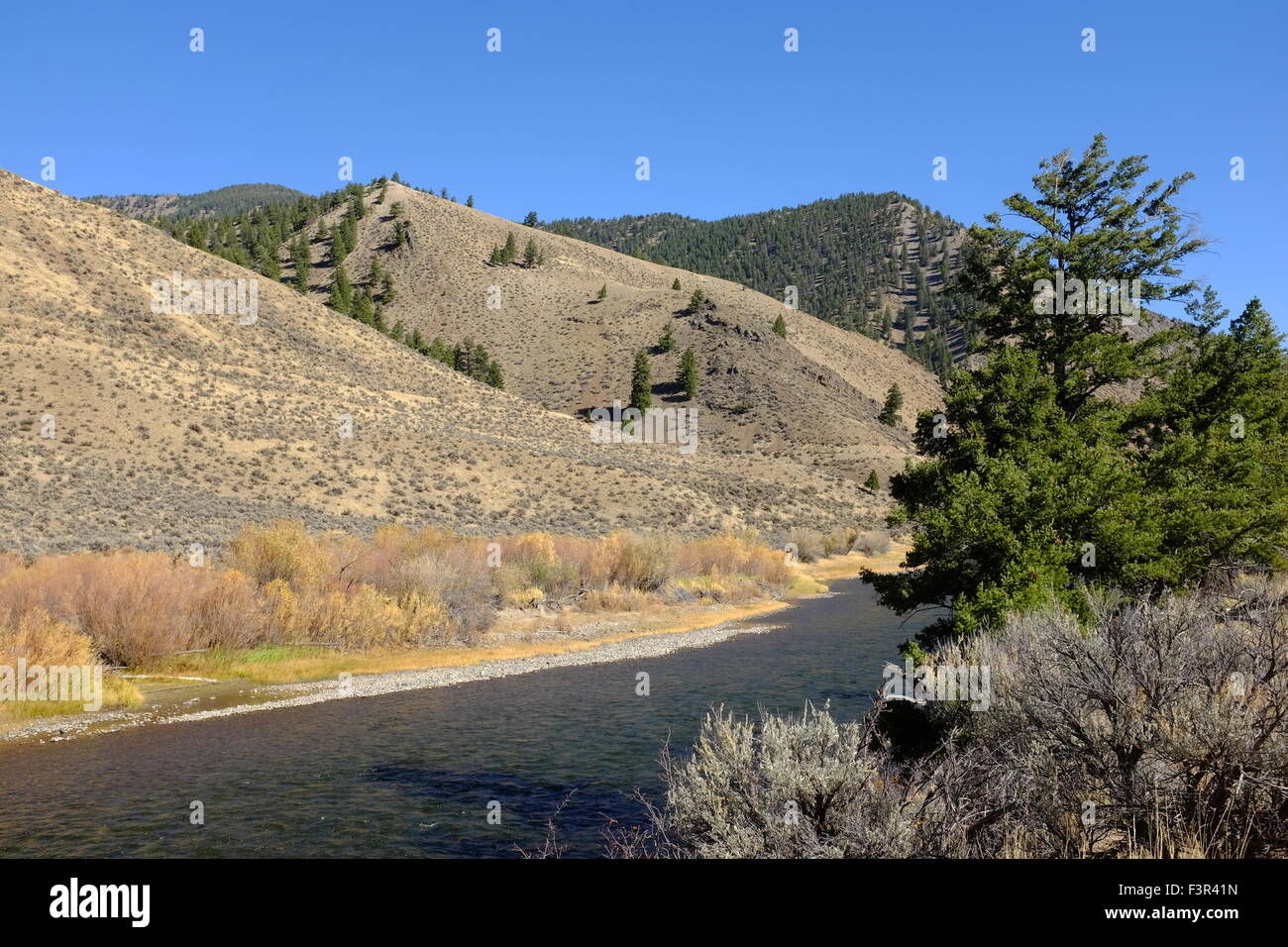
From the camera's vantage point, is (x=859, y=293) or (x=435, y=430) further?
(x=859, y=293)

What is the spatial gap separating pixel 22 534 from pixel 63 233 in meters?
42.8

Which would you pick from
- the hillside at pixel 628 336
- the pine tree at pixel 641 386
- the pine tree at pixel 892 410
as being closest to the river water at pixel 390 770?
the hillside at pixel 628 336

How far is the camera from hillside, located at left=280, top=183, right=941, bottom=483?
93.8 m

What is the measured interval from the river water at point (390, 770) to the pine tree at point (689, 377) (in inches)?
2995

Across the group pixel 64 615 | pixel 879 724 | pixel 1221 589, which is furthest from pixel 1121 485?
pixel 64 615

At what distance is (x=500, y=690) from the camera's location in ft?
71.8

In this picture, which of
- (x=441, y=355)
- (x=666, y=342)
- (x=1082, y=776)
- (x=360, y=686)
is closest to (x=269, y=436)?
(x=360, y=686)

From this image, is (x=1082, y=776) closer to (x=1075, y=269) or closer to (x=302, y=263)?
(x=1075, y=269)

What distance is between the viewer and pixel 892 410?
350 ft

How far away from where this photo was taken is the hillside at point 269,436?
3884 centimetres

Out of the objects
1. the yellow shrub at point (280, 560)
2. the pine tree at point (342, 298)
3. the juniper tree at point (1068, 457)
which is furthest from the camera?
the pine tree at point (342, 298)

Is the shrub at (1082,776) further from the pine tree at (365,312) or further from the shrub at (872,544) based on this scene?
the pine tree at (365,312)

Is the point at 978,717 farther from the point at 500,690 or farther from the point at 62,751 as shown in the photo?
the point at 62,751

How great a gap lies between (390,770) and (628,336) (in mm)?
98264
